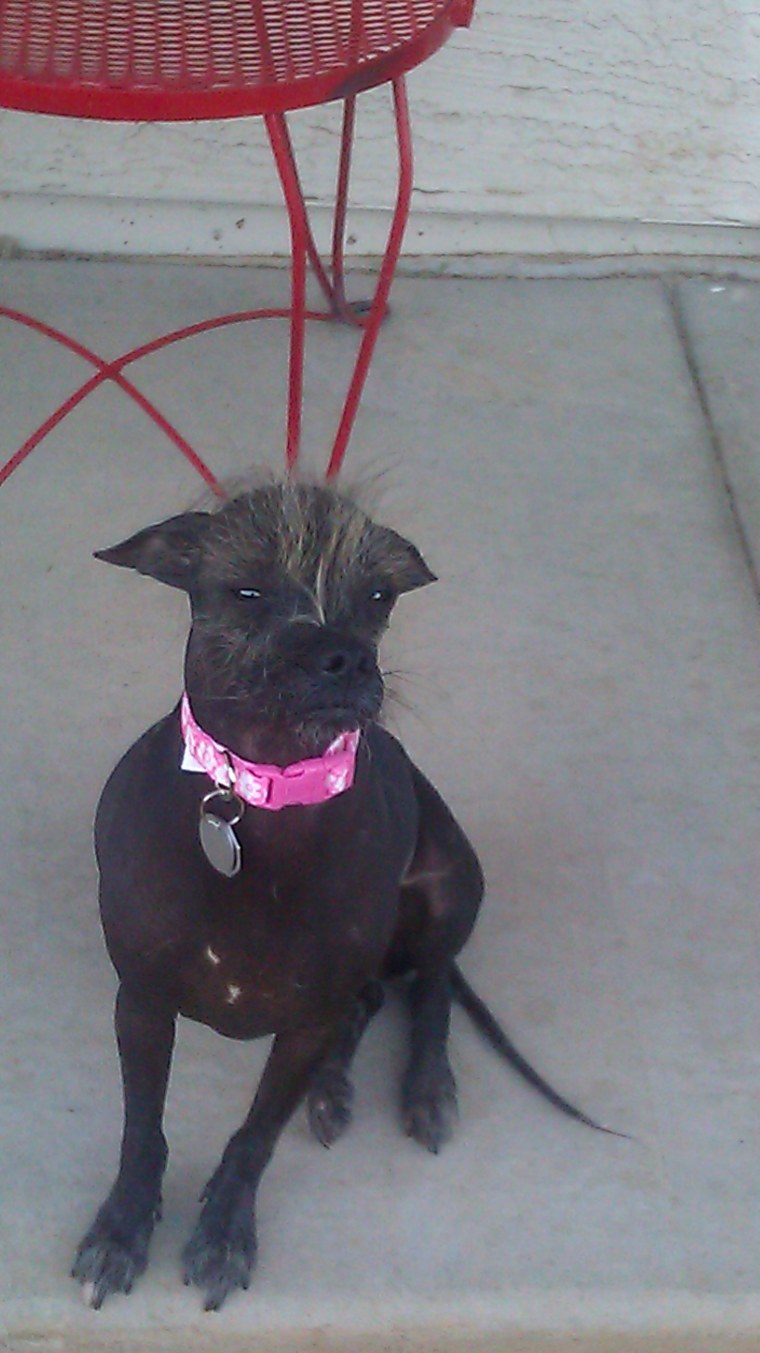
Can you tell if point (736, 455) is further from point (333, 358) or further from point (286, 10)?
point (286, 10)

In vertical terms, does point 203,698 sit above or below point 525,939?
above

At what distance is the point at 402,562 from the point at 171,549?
24cm

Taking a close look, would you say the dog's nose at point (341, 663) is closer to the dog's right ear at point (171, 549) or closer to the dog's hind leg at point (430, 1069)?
the dog's right ear at point (171, 549)

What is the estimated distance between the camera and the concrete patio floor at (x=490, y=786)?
2.04 meters

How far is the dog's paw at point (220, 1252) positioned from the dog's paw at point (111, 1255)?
0.21 feet

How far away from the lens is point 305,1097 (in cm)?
210

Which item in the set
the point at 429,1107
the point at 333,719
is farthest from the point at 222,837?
the point at 429,1107

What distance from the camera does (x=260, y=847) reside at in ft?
5.64

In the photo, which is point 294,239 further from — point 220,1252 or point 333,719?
point 220,1252

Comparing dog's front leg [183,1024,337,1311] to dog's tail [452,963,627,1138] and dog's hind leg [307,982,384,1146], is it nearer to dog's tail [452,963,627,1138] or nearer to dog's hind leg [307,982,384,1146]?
dog's hind leg [307,982,384,1146]

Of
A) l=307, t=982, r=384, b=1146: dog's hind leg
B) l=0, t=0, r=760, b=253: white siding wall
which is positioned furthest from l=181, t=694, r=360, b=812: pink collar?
l=0, t=0, r=760, b=253: white siding wall

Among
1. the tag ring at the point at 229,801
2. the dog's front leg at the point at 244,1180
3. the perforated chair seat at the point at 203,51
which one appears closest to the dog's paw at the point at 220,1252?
the dog's front leg at the point at 244,1180

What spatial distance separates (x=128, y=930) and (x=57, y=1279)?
19.6 inches

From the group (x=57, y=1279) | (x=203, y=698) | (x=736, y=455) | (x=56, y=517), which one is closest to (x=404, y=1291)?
(x=57, y=1279)
